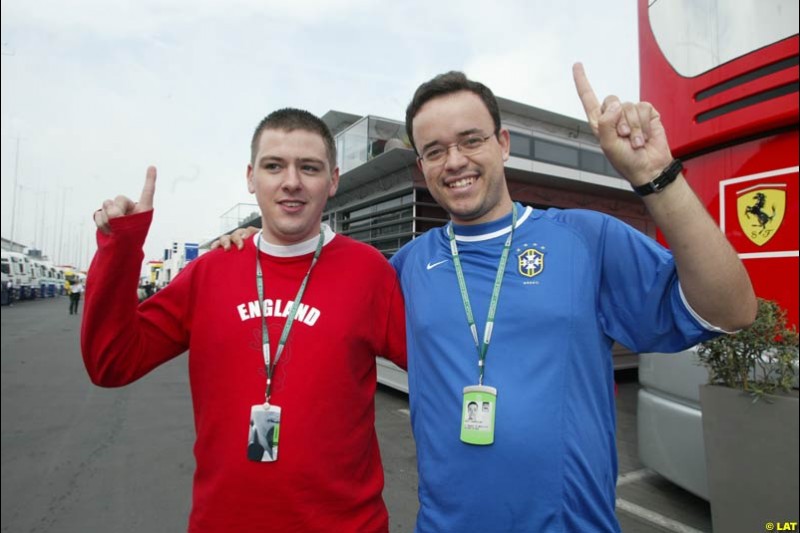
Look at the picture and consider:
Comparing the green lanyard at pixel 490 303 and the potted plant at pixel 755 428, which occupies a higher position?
the green lanyard at pixel 490 303

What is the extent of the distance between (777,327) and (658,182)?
0.85 meters

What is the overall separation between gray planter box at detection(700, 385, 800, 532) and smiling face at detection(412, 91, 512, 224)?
975 mm

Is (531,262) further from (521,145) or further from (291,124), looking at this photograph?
(521,145)

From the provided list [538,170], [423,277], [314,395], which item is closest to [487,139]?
[423,277]

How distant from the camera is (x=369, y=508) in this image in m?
1.63

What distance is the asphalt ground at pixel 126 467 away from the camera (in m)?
2.87

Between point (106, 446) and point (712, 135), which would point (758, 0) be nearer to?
point (712, 135)

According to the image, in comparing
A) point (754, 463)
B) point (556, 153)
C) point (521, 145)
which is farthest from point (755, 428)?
point (556, 153)

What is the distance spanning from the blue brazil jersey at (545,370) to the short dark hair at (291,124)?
0.81 metres

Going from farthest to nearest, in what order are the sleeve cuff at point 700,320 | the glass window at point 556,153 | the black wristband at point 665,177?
1. the glass window at point 556,153
2. the sleeve cuff at point 700,320
3. the black wristband at point 665,177

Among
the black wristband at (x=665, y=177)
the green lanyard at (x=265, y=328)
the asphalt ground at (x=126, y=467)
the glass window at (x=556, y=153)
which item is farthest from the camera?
the glass window at (x=556, y=153)

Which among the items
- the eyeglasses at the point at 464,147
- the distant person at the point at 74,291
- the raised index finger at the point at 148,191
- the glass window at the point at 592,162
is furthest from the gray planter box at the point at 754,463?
the distant person at the point at 74,291

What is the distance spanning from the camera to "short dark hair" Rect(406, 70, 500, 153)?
171 centimetres

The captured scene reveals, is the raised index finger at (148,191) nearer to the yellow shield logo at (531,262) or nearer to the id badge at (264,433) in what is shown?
the id badge at (264,433)
